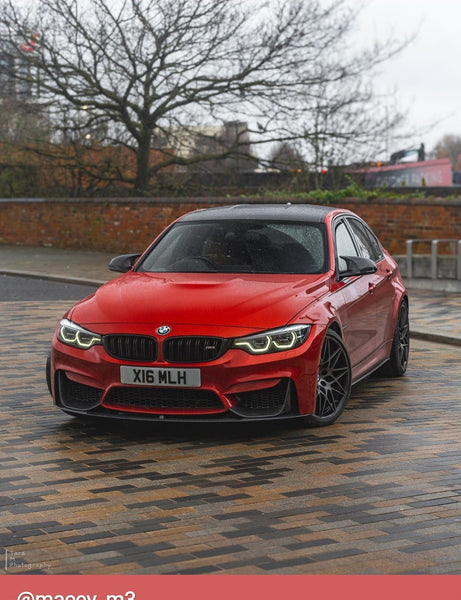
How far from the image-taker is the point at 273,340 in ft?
22.7

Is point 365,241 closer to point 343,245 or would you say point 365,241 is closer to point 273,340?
point 343,245

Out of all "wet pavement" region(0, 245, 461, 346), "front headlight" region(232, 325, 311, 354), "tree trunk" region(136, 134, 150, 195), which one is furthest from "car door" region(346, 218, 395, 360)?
"tree trunk" region(136, 134, 150, 195)

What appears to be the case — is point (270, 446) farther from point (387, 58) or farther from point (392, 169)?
point (392, 169)

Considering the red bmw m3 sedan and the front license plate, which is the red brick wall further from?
the front license plate

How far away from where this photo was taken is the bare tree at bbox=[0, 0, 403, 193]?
26.9 meters

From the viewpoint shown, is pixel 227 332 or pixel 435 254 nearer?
pixel 227 332

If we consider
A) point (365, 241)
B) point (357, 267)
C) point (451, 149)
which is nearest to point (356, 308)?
point (357, 267)

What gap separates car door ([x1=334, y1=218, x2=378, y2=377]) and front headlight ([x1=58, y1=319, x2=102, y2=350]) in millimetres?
1751

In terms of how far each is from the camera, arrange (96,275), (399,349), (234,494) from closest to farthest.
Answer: (234,494) → (399,349) → (96,275)

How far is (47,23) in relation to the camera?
26.9 meters

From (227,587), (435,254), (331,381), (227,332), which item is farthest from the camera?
(435,254)

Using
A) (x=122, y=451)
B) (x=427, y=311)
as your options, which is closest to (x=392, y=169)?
A: (x=427, y=311)

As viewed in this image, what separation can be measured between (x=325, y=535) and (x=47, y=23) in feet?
77.8

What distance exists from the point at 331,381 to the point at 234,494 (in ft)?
6.49
